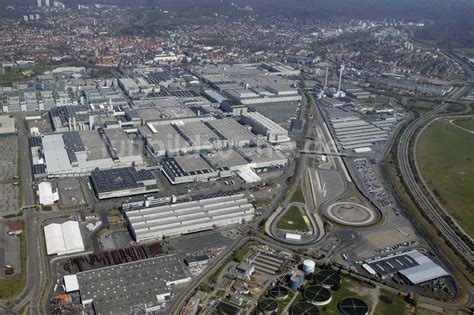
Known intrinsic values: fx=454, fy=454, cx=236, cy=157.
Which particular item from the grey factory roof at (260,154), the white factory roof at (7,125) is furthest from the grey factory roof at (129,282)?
the white factory roof at (7,125)

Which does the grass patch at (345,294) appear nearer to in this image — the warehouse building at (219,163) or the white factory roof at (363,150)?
the warehouse building at (219,163)

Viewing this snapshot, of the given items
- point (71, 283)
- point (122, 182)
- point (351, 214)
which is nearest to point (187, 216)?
point (122, 182)

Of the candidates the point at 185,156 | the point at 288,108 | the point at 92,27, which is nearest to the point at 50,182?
the point at 185,156

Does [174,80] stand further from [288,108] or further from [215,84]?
[288,108]

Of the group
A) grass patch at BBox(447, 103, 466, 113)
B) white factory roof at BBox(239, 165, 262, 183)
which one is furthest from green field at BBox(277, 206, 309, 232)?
grass patch at BBox(447, 103, 466, 113)

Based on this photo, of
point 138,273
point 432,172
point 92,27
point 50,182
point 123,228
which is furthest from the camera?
point 92,27

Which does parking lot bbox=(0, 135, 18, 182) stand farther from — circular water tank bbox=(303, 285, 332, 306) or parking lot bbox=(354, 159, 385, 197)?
parking lot bbox=(354, 159, 385, 197)
